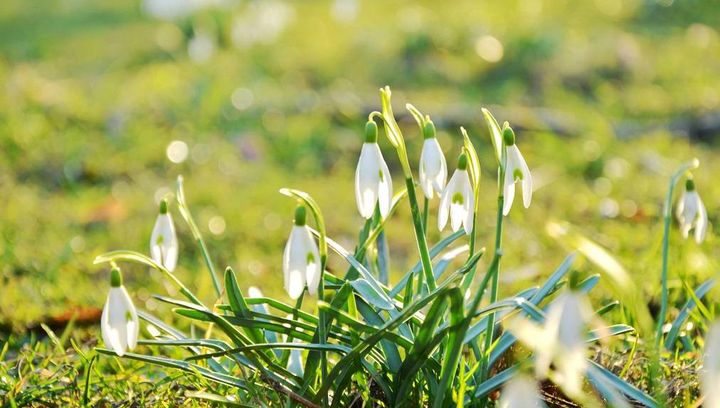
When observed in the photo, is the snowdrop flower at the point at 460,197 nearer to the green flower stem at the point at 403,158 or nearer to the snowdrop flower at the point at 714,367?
the green flower stem at the point at 403,158

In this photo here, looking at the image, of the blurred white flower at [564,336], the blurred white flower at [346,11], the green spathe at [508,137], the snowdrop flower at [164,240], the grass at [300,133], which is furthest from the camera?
the blurred white flower at [346,11]

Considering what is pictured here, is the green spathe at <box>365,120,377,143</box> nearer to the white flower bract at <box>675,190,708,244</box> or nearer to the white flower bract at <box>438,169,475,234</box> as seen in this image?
the white flower bract at <box>438,169,475,234</box>

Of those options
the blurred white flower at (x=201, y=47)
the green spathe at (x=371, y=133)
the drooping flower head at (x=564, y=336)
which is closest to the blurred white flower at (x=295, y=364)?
the green spathe at (x=371, y=133)

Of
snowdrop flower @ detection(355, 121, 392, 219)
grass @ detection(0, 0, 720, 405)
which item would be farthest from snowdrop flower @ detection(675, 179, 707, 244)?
snowdrop flower @ detection(355, 121, 392, 219)

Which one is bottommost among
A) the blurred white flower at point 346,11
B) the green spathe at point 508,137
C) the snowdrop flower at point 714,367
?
the blurred white flower at point 346,11

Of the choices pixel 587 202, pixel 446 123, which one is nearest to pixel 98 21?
pixel 446 123

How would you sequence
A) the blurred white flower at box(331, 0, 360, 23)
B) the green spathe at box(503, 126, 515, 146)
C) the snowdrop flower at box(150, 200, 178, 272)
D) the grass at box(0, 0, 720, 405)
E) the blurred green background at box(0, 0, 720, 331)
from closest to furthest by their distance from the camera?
1. the green spathe at box(503, 126, 515, 146)
2. the snowdrop flower at box(150, 200, 178, 272)
3. the grass at box(0, 0, 720, 405)
4. the blurred green background at box(0, 0, 720, 331)
5. the blurred white flower at box(331, 0, 360, 23)

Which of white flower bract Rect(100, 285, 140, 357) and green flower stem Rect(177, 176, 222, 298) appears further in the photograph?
green flower stem Rect(177, 176, 222, 298)

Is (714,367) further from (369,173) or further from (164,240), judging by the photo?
(164,240)
